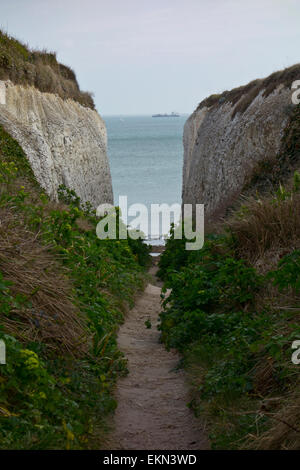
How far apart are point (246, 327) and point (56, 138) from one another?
14694mm

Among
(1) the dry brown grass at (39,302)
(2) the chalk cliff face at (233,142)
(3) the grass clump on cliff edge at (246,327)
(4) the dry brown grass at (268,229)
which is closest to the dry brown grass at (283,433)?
(3) the grass clump on cliff edge at (246,327)

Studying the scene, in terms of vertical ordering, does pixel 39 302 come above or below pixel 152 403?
above

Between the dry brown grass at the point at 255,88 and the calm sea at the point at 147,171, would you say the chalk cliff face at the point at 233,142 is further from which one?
the calm sea at the point at 147,171

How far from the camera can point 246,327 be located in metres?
6.02

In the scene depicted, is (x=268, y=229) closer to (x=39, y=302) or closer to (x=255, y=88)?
(x=39, y=302)

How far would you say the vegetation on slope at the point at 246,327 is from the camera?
4492 mm

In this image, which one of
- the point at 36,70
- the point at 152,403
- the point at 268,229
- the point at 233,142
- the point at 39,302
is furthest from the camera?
the point at 233,142

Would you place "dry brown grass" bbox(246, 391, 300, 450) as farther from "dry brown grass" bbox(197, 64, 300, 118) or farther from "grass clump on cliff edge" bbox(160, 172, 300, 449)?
"dry brown grass" bbox(197, 64, 300, 118)

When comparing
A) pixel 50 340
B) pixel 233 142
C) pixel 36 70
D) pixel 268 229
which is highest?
pixel 36 70

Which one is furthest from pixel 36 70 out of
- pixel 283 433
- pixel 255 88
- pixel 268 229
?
pixel 283 433

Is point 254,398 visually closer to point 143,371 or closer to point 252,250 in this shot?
point 143,371

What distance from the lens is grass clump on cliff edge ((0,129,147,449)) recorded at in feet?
13.9
